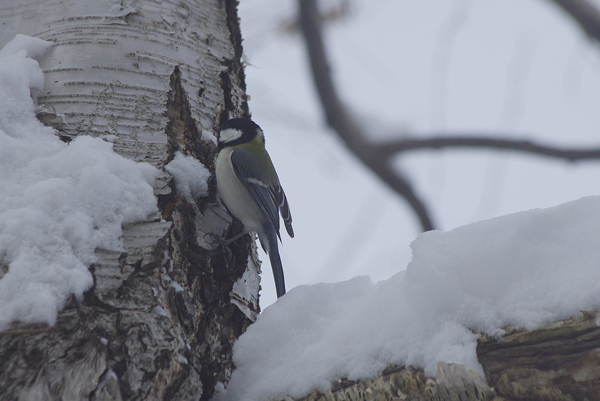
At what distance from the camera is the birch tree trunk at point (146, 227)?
892 mm

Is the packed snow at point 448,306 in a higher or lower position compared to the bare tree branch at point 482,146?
lower

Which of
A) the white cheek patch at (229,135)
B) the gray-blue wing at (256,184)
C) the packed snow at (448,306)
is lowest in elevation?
the packed snow at (448,306)

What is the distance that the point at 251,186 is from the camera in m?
2.20

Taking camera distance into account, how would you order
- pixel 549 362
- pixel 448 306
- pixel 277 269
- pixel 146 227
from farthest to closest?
pixel 277 269 → pixel 146 227 → pixel 448 306 → pixel 549 362

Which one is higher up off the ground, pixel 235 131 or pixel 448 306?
pixel 235 131

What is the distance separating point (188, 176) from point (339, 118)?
1.23 meters

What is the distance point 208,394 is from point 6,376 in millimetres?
427

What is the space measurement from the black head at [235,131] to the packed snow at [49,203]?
596mm

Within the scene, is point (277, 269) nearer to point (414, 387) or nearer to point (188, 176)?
point (188, 176)

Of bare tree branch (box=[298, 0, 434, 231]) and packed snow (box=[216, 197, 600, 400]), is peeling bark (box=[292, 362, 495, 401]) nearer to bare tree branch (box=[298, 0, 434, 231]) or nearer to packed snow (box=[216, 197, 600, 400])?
packed snow (box=[216, 197, 600, 400])

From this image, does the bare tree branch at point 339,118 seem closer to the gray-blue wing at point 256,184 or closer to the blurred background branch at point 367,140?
the blurred background branch at point 367,140

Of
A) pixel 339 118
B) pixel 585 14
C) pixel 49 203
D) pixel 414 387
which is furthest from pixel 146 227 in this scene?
pixel 585 14

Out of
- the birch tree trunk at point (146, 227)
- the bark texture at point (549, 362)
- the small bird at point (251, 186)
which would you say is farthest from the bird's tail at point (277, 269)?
the bark texture at point (549, 362)

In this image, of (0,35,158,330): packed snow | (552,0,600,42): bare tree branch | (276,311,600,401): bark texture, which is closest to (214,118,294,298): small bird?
(0,35,158,330): packed snow
